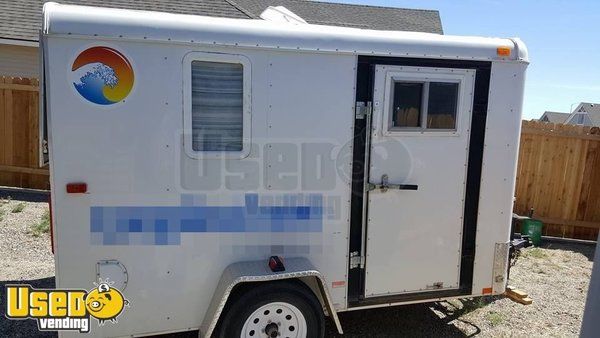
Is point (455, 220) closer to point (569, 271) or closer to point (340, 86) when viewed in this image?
point (340, 86)

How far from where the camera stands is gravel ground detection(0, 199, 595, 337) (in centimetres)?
449

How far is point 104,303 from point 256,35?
2.25m

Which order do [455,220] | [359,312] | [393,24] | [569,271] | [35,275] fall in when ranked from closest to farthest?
[455,220], [359,312], [35,275], [569,271], [393,24]

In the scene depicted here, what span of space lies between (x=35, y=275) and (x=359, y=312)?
380 cm

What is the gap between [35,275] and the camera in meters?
5.33

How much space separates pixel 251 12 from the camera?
A: 14383 millimetres

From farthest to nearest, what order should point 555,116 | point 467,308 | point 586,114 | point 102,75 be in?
point 555,116 < point 586,114 < point 467,308 < point 102,75

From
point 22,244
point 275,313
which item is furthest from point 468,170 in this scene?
point 22,244

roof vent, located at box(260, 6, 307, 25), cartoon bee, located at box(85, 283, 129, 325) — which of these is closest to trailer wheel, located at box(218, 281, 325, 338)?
cartoon bee, located at box(85, 283, 129, 325)

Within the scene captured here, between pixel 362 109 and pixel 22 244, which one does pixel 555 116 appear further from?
pixel 22 244

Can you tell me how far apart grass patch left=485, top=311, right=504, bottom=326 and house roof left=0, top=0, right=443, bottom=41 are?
29.9 feet

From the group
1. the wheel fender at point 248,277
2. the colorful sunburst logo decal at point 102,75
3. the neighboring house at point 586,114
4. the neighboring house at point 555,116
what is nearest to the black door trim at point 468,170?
the wheel fender at point 248,277

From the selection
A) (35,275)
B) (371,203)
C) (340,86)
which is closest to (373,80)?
(340,86)

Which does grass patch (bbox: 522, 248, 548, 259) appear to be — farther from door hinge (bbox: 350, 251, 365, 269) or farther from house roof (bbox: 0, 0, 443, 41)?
house roof (bbox: 0, 0, 443, 41)
